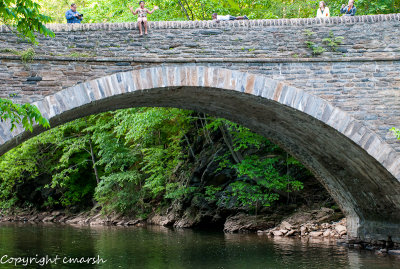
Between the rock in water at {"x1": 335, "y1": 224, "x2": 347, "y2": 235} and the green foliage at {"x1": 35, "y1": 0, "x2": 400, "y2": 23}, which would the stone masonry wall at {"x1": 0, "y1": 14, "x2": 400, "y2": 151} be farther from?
the green foliage at {"x1": 35, "y1": 0, "x2": 400, "y2": 23}

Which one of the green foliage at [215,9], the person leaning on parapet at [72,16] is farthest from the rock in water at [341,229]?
the person leaning on parapet at [72,16]

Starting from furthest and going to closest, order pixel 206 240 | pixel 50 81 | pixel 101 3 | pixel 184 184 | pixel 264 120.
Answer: pixel 101 3, pixel 184 184, pixel 206 240, pixel 264 120, pixel 50 81

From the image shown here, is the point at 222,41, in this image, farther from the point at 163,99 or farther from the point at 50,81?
the point at 50,81

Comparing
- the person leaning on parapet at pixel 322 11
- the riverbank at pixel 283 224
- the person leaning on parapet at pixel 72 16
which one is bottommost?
the riverbank at pixel 283 224

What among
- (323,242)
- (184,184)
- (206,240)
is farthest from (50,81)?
(184,184)

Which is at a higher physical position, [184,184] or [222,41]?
[222,41]

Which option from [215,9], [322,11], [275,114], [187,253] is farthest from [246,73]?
[215,9]

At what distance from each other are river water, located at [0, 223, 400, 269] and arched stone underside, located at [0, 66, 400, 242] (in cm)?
133

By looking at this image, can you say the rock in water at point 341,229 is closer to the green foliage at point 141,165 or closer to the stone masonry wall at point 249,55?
the green foliage at point 141,165

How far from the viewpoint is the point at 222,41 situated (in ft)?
28.0

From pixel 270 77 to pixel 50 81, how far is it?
3.63 meters

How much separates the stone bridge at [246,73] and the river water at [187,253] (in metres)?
1.81

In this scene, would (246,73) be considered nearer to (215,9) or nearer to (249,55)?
(249,55)

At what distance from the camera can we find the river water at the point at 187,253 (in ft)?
28.9
